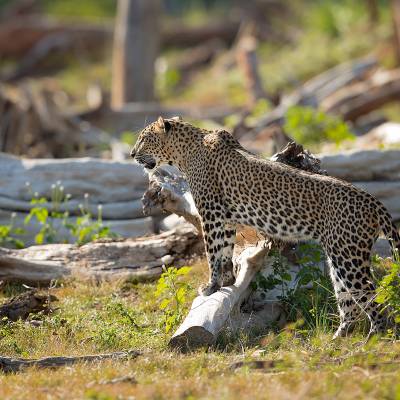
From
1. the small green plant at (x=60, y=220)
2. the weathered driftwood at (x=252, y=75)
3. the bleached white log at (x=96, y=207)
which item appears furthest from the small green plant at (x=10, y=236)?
the weathered driftwood at (x=252, y=75)

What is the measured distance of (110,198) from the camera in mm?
14000

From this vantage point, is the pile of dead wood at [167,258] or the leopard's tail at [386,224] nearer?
the leopard's tail at [386,224]

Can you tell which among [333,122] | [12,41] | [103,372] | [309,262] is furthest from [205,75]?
[103,372]

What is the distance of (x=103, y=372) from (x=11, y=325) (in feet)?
7.75

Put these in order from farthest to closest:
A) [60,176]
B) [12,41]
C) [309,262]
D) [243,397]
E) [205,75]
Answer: [12,41] < [205,75] < [60,176] < [309,262] < [243,397]

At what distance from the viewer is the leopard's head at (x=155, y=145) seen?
36.2 feet

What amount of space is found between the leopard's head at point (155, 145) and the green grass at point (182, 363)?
165 cm

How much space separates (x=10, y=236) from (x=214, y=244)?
4150mm

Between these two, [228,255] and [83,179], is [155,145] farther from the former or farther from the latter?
[83,179]

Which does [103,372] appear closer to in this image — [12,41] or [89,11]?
[12,41]

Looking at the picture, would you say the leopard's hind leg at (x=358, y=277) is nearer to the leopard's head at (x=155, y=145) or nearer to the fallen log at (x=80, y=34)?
the leopard's head at (x=155, y=145)

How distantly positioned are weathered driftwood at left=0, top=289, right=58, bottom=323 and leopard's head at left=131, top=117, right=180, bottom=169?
1.97 m

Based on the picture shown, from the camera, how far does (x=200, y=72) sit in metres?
34.2

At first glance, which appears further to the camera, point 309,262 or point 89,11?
point 89,11
